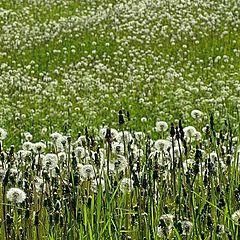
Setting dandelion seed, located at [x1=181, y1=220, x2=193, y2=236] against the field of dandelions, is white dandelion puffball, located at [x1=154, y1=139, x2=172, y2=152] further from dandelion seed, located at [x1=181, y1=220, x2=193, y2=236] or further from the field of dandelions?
dandelion seed, located at [x1=181, y1=220, x2=193, y2=236]

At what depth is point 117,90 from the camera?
1453 centimetres

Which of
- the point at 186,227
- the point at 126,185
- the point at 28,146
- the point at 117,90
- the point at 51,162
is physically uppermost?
the point at 117,90

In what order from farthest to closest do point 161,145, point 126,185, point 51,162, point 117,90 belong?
1. point 117,90
2. point 161,145
3. point 51,162
4. point 126,185

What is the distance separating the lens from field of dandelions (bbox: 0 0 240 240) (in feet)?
12.0

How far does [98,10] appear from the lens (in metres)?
23.4

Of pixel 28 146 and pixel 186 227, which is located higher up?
pixel 28 146

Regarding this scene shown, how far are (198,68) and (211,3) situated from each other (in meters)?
6.65

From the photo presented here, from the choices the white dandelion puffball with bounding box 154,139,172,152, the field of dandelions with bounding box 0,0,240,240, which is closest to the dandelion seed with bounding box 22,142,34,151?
the field of dandelions with bounding box 0,0,240,240

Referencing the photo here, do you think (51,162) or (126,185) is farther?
(51,162)

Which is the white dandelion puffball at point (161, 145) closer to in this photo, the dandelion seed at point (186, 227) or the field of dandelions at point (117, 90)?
the field of dandelions at point (117, 90)

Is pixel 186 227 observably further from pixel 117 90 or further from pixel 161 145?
pixel 117 90

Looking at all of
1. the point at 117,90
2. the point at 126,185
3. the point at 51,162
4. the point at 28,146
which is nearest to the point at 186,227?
the point at 126,185

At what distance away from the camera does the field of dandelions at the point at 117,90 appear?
3.64 meters

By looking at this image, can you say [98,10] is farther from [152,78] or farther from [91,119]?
[91,119]
